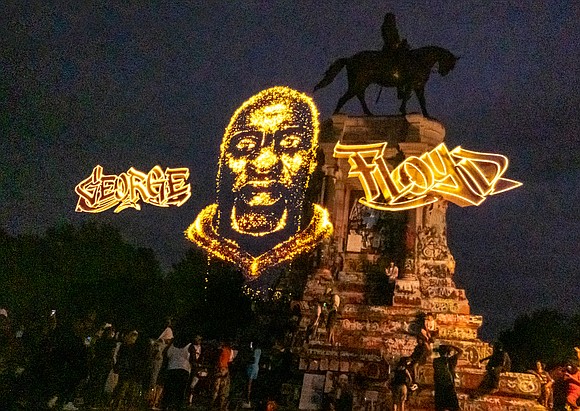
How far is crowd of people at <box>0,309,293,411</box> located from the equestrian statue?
35.8 feet

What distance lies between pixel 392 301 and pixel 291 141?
7.43m

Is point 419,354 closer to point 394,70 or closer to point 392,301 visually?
point 392,301

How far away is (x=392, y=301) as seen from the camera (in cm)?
1900

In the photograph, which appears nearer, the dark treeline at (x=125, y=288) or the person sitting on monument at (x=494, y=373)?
the person sitting on monument at (x=494, y=373)

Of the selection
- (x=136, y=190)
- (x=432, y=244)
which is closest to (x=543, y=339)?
(x=432, y=244)

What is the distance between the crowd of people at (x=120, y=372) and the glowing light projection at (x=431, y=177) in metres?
6.60

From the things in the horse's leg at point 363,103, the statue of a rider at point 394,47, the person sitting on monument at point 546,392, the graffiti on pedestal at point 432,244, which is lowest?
the person sitting on monument at point 546,392

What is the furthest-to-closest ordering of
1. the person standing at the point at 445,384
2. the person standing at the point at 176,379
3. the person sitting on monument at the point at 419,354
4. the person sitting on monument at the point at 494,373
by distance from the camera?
the person sitting on monument at the point at 494,373 < the person sitting on monument at the point at 419,354 < the person standing at the point at 176,379 < the person standing at the point at 445,384

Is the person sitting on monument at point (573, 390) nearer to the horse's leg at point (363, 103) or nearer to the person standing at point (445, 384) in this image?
the person standing at point (445, 384)

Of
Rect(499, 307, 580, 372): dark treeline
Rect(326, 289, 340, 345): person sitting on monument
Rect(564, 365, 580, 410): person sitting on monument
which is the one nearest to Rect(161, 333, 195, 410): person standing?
Rect(326, 289, 340, 345): person sitting on monument

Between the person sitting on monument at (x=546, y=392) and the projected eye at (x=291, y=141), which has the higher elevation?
the projected eye at (x=291, y=141)

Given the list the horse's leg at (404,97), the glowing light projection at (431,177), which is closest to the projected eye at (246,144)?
the glowing light projection at (431,177)

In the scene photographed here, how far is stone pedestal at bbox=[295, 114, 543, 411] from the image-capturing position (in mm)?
15109

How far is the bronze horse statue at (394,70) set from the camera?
2197cm
